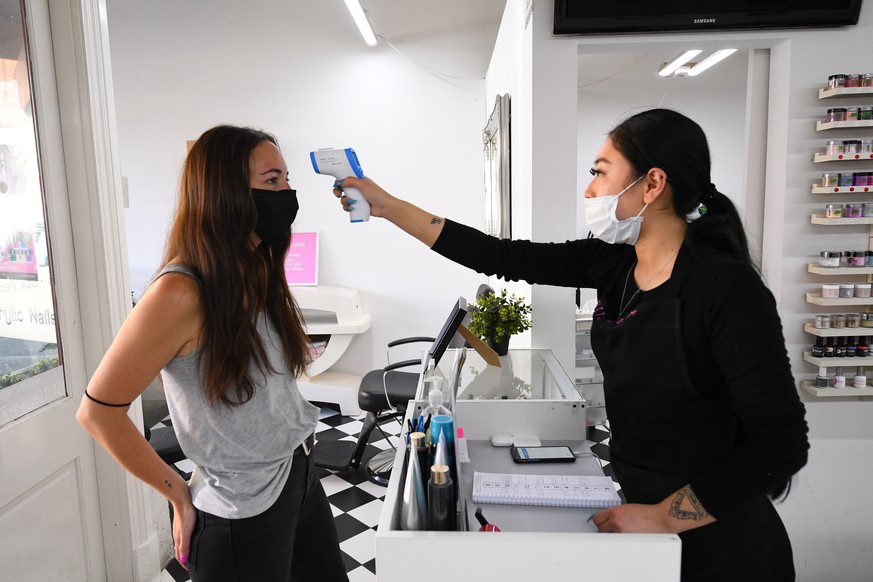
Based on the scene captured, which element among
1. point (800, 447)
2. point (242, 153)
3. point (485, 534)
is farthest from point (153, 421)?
point (800, 447)

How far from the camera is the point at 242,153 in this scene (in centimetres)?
137

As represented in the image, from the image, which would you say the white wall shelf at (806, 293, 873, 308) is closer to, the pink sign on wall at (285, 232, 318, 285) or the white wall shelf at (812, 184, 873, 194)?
the white wall shelf at (812, 184, 873, 194)

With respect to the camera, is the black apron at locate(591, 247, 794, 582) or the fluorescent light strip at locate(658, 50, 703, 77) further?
the fluorescent light strip at locate(658, 50, 703, 77)

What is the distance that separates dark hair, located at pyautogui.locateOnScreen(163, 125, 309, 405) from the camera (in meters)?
1.23

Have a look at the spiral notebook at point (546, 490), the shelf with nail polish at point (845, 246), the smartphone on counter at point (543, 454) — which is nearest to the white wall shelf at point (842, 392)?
the shelf with nail polish at point (845, 246)

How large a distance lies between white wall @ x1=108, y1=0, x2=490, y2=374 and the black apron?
3611 mm

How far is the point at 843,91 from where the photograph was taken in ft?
7.61

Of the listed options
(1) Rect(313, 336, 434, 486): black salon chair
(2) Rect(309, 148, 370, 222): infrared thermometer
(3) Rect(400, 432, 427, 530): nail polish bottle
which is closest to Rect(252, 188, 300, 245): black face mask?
(2) Rect(309, 148, 370, 222): infrared thermometer

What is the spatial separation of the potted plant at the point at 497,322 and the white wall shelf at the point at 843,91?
1.53 meters

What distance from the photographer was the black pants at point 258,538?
1.27m

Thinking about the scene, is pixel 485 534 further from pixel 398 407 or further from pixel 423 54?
pixel 423 54

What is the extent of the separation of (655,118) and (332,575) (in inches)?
55.7

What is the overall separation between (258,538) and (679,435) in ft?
3.14

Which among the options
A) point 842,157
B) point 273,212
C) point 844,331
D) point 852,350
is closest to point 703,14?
point 842,157
